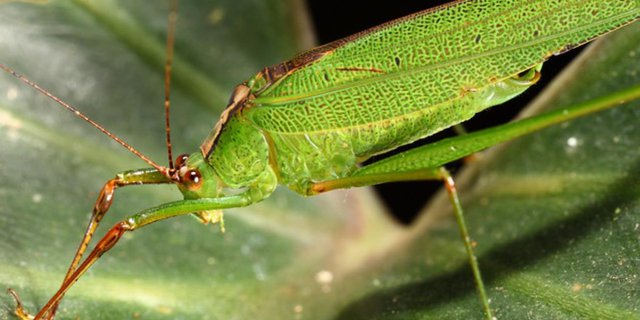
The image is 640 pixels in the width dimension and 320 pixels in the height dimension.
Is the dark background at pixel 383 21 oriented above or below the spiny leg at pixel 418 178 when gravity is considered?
above

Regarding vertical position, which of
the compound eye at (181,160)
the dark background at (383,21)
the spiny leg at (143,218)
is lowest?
the spiny leg at (143,218)

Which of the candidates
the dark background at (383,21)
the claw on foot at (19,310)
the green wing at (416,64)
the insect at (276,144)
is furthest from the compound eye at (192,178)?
the dark background at (383,21)

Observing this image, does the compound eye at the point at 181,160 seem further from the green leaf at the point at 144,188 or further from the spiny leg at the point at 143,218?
the green leaf at the point at 144,188

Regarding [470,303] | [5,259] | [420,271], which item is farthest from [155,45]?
[470,303]

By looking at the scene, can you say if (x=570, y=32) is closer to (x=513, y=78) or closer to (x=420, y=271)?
(x=513, y=78)

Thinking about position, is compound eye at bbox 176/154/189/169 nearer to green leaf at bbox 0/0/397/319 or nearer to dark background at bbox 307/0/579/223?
green leaf at bbox 0/0/397/319

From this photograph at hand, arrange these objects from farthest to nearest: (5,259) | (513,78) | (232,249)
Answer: (232,249) → (513,78) → (5,259)
